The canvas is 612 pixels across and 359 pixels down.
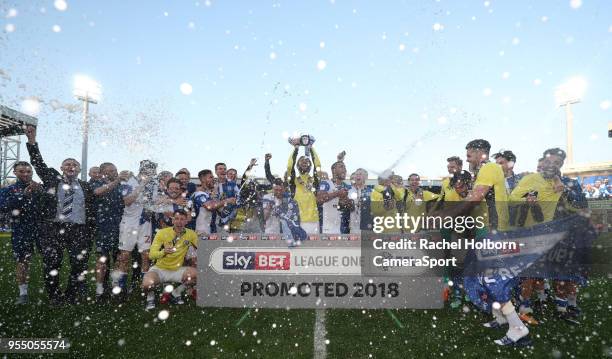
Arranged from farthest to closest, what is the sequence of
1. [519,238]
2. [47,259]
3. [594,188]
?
[594,188] → [47,259] → [519,238]

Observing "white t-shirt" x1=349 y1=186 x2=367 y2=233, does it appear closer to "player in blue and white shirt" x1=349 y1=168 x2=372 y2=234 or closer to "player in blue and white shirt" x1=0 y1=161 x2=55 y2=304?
"player in blue and white shirt" x1=349 y1=168 x2=372 y2=234

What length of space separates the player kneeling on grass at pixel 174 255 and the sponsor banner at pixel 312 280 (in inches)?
28.6

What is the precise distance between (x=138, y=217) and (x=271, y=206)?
2405mm

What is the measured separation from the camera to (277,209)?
7.13 metres

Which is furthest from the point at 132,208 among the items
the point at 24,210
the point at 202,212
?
the point at 24,210

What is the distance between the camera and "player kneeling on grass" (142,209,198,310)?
19.0ft

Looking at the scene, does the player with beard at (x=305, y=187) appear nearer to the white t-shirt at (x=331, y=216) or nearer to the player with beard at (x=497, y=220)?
the white t-shirt at (x=331, y=216)

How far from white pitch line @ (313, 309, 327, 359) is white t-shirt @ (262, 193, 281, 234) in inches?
94.3

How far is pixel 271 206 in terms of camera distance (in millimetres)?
7348

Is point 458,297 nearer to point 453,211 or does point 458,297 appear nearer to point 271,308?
point 453,211

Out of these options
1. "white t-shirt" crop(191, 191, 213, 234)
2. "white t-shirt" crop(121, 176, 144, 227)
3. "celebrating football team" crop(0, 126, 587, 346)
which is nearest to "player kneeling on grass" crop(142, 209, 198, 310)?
"celebrating football team" crop(0, 126, 587, 346)

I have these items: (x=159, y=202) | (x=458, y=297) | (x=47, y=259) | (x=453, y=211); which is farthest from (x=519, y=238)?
(x=47, y=259)

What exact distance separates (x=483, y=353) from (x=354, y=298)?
1937 millimetres

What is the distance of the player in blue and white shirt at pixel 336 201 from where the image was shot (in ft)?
23.3
